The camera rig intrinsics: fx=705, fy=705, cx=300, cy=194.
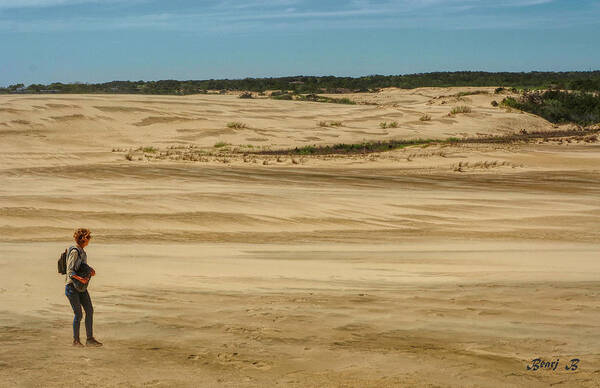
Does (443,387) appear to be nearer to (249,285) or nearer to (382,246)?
(249,285)

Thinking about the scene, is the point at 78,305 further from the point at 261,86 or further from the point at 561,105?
the point at 261,86

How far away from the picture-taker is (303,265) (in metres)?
11.3

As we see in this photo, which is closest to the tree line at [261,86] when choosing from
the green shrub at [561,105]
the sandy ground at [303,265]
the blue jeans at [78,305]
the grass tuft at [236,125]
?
the green shrub at [561,105]

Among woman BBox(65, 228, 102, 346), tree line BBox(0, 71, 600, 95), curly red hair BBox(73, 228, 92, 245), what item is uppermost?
tree line BBox(0, 71, 600, 95)

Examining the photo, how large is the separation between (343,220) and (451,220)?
7.88ft

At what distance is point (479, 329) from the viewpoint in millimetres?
7793

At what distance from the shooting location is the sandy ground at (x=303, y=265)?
6902 millimetres

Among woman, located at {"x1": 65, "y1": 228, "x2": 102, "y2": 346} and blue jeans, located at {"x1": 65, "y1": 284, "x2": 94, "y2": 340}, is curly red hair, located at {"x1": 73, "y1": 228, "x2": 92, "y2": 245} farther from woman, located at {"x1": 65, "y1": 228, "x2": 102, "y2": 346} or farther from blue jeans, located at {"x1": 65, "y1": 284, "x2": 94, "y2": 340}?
blue jeans, located at {"x1": 65, "y1": 284, "x2": 94, "y2": 340}

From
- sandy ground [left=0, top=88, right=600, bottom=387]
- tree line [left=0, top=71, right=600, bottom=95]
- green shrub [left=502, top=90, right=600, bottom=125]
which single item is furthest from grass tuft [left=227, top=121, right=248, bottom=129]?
tree line [left=0, top=71, right=600, bottom=95]

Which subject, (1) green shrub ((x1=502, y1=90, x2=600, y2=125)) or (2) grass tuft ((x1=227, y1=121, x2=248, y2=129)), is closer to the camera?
(2) grass tuft ((x1=227, y1=121, x2=248, y2=129))

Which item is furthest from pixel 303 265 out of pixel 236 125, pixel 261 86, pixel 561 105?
pixel 261 86

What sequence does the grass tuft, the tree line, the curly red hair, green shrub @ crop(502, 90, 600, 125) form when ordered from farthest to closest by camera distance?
the tree line
green shrub @ crop(502, 90, 600, 125)
the grass tuft
the curly red hair

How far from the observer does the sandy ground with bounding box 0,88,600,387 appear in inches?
272

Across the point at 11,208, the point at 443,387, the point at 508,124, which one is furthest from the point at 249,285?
the point at 508,124
